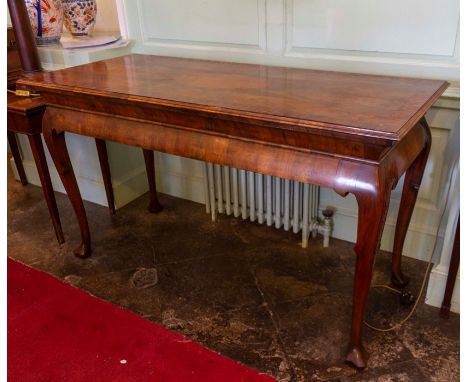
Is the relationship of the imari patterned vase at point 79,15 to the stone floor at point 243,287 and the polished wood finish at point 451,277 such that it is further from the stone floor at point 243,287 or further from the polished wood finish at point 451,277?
the polished wood finish at point 451,277

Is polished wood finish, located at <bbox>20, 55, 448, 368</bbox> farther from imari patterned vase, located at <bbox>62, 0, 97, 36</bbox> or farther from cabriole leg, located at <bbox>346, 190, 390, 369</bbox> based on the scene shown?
imari patterned vase, located at <bbox>62, 0, 97, 36</bbox>

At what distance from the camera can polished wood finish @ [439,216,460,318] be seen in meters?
1.65

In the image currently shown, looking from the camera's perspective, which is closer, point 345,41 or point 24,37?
point 345,41

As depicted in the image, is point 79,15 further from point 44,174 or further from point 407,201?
point 407,201

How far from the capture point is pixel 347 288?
196cm

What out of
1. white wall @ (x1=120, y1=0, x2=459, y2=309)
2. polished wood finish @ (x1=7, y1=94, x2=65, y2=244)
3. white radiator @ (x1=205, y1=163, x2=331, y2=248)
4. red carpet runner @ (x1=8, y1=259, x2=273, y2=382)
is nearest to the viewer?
red carpet runner @ (x1=8, y1=259, x2=273, y2=382)

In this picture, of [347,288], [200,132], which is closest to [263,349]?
[347,288]

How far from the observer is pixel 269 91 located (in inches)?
60.1

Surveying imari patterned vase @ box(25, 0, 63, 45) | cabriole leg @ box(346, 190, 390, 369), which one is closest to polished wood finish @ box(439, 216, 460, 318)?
cabriole leg @ box(346, 190, 390, 369)

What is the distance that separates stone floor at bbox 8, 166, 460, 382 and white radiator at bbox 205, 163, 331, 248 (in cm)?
11

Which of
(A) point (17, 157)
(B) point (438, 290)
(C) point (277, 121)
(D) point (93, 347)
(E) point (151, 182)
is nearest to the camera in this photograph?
(C) point (277, 121)

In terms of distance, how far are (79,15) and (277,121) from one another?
5.29ft

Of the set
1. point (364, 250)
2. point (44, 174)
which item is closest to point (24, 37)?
point (44, 174)

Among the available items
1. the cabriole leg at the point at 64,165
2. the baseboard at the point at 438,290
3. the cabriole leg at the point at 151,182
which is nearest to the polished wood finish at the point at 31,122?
the cabriole leg at the point at 64,165
